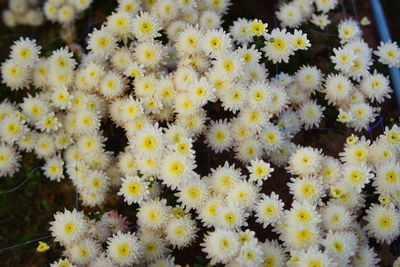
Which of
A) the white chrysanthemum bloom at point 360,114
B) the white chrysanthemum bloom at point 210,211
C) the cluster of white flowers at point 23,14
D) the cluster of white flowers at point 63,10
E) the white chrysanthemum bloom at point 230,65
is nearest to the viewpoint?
the white chrysanthemum bloom at point 210,211

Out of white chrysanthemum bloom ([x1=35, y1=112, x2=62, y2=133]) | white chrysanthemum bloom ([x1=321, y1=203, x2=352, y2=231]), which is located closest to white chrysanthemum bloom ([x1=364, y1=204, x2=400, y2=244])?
white chrysanthemum bloom ([x1=321, y1=203, x2=352, y2=231])

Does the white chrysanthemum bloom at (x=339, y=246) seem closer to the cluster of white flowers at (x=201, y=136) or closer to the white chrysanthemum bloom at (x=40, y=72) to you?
the cluster of white flowers at (x=201, y=136)

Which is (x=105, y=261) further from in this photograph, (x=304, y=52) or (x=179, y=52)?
(x=304, y=52)

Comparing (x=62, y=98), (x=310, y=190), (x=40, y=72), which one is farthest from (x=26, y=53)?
(x=310, y=190)

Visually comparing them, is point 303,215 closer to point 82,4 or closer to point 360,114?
point 360,114

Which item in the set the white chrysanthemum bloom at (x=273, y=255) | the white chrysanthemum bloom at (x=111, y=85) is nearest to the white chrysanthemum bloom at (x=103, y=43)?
the white chrysanthemum bloom at (x=111, y=85)

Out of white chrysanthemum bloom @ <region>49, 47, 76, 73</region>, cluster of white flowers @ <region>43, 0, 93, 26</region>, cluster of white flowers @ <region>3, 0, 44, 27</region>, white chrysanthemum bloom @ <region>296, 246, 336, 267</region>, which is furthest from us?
cluster of white flowers @ <region>3, 0, 44, 27</region>

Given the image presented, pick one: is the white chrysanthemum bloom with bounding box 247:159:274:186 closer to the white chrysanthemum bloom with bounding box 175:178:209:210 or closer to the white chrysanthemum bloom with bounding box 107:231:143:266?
the white chrysanthemum bloom with bounding box 175:178:209:210

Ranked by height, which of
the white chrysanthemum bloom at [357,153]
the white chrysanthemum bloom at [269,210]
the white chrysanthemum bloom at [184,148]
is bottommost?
the white chrysanthemum bloom at [269,210]
